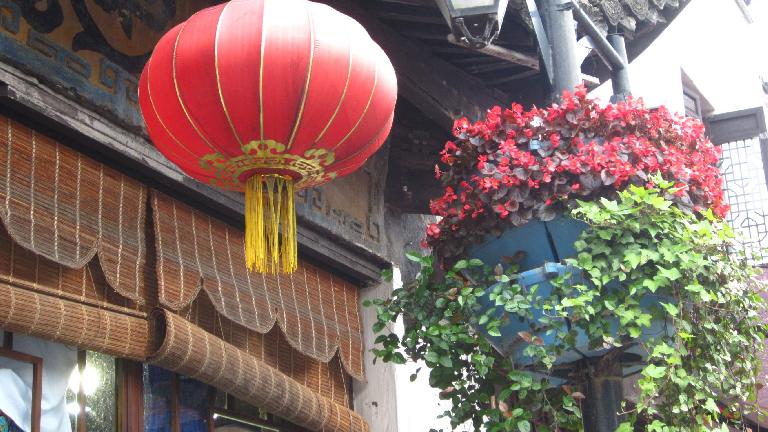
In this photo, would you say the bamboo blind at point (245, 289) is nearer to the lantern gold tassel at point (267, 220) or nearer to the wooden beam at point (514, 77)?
the lantern gold tassel at point (267, 220)

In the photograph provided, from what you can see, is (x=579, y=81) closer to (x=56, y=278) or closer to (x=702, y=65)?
(x=56, y=278)

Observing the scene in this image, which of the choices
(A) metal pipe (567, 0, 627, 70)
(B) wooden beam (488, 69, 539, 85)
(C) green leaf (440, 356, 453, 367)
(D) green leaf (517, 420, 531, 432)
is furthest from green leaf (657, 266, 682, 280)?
(B) wooden beam (488, 69, 539, 85)

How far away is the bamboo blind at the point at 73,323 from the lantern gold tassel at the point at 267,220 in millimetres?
827

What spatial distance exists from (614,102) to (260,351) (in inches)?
86.4

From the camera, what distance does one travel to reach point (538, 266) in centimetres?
433

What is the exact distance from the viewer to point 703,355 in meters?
4.17

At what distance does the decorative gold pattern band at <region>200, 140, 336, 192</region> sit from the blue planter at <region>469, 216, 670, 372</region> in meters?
0.76

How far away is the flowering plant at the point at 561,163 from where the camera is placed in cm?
422

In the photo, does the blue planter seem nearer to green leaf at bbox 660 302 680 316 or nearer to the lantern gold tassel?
green leaf at bbox 660 302 680 316

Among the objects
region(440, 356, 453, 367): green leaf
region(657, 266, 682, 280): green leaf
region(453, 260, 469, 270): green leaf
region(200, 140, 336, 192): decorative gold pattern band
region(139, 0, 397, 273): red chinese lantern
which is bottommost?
region(440, 356, 453, 367): green leaf

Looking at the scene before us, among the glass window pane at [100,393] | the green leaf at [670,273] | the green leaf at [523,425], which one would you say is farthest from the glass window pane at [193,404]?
the green leaf at [670,273]

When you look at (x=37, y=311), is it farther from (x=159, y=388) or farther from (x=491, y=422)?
(x=491, y=422)

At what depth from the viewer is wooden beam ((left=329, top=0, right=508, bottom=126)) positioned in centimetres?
615

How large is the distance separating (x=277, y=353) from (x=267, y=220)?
6.24ft
